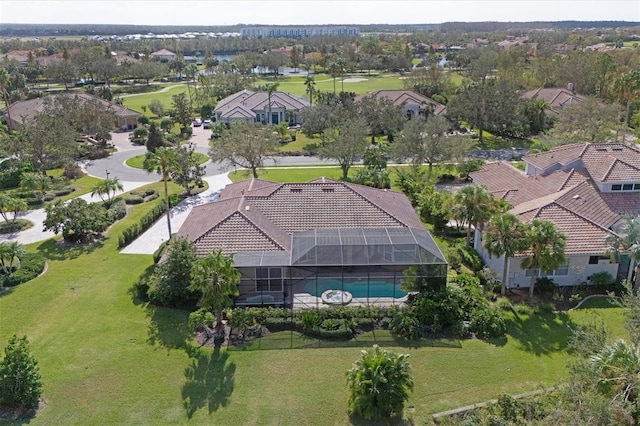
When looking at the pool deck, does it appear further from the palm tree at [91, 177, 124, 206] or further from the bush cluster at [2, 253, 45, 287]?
the palm tree at [91, 177, 124, 206]

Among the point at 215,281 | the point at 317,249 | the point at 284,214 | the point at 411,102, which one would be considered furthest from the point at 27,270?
the point at 411,102

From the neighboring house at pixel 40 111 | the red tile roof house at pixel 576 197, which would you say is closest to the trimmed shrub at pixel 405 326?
the red tile roof house at pixel 576 197

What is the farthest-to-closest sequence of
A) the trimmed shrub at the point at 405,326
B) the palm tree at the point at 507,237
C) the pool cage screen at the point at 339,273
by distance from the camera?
the pool cage screen at the point at 339,273, the palm tree at the point at 507,237, the trimmed shrub at the point at 405,326

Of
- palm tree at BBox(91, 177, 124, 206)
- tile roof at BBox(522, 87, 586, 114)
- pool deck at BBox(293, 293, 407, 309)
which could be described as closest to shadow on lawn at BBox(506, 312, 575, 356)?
pool deck at BBox(293, 293, 407, 309)

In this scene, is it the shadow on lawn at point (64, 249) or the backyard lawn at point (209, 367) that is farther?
the shadow on lawn at point (64, 249)

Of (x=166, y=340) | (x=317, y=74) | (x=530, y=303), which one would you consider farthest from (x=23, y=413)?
(x=317, y=74)

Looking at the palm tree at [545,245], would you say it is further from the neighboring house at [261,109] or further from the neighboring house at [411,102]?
the neighboring house at [261,109]
